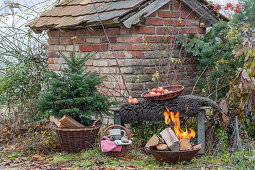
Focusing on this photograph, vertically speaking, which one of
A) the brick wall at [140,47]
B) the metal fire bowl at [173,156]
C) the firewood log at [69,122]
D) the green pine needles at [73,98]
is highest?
the brick wall at [140,47]

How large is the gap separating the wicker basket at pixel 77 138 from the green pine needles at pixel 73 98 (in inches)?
8.2

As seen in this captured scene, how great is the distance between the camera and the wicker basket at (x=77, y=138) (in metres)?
5.09

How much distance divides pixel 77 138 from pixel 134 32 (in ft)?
6.55

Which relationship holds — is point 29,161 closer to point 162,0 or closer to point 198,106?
point 198,106

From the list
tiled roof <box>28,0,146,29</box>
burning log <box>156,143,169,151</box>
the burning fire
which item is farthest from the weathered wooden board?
burning log <box>156,143,169,151</box>

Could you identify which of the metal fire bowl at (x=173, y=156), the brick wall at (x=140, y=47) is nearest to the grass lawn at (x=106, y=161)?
the metal fire bowl at (x=173, y=156)

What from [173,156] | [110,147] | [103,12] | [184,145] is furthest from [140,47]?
[173,156]

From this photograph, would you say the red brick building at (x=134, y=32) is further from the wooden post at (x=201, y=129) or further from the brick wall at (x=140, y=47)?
the wooden post at (x=201, y=129)

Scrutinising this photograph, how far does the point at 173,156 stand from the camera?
4.42 m

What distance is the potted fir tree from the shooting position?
16.7ft

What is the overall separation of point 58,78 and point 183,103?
1.93 meters

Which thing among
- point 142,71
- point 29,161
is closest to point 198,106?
point 142,71

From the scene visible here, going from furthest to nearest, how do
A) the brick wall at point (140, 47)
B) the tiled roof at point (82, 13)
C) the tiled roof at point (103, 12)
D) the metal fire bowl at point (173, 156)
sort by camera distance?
the brick wall at point (140, 47)
the tiled roof at point (82, 13)
the tiled roof at point (103, 12)
the metal fire bowl at point (173, 156)

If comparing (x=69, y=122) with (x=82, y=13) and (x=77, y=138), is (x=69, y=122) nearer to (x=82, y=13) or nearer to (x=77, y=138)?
(x=77, y=138)
